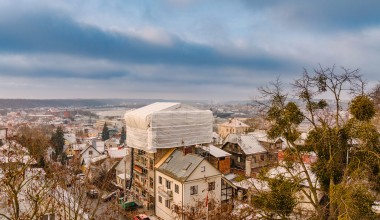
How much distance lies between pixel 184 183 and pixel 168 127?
8.79 m

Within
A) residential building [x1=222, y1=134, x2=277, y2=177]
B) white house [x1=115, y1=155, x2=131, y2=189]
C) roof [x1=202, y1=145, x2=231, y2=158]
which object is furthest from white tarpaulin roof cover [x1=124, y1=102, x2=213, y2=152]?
white house [x1=115, y1=155, x2=131, y2=189]

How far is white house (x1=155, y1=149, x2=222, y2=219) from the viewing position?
2917cm

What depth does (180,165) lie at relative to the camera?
31156 mm

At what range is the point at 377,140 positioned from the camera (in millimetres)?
11609

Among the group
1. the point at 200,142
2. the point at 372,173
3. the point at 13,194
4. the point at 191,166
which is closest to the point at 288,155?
the point at 372,173

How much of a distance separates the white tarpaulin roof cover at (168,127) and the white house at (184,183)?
3.39 meters

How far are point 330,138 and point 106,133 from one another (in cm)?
10953

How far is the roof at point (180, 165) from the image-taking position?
29.6 meters

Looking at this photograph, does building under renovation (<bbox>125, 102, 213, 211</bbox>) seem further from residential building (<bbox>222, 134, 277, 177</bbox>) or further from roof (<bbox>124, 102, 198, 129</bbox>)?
residential building (<bbox>222, 134, 277, 177</bbox>)

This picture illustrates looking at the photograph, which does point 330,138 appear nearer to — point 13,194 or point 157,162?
point 13,194

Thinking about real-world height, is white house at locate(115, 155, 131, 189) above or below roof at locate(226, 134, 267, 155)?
below

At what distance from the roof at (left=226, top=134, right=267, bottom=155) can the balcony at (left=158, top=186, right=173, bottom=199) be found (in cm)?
1404

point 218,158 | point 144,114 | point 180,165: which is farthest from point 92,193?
point 218,158

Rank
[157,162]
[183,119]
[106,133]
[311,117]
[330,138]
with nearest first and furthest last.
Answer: [330,138], [311,117], [157,162], [183,119], [106,133]
